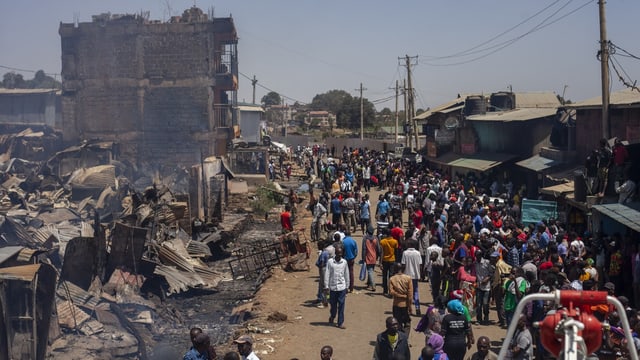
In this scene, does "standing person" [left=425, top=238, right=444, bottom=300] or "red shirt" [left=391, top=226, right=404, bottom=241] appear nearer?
"standing person" [left=425, top=238, right=444, bottom=300]

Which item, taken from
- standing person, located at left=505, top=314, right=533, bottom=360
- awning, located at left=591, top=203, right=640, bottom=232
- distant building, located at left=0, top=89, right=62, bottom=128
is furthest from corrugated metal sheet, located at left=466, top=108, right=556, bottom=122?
distant building, located at left=0, top=89, right=62, bottom=128

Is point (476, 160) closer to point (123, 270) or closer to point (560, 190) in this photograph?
point (560, 190)

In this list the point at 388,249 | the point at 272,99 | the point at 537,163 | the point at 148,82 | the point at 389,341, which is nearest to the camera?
the point at 389,341

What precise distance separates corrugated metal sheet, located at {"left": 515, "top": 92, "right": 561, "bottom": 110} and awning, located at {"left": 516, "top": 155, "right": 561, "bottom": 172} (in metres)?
9.83

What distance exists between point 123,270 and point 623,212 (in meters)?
9.76

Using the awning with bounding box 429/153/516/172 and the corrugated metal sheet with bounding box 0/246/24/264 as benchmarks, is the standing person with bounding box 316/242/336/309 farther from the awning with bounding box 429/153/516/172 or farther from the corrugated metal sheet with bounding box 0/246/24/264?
the awning with bounding box 429/153/516/172

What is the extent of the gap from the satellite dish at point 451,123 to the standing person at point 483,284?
23596mm

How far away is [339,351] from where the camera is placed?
11508 millimetres

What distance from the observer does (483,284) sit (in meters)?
12.0

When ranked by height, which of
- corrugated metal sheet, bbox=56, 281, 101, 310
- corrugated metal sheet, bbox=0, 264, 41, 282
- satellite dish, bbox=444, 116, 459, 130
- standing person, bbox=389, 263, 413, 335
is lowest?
corrugated metal sheet, bbox=56, 281, 101, 310

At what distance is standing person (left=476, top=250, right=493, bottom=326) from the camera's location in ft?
39.2

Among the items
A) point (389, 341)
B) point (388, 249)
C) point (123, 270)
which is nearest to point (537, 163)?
point (388, 249)

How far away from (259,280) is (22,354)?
692 centimetres

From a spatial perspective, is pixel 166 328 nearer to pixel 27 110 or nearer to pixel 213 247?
pixel 213 247
